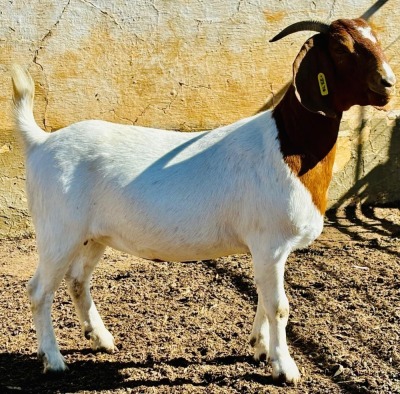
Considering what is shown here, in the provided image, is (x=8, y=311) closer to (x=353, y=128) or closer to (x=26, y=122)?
(x=26, y=122)

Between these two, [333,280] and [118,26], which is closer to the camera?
[333,280]

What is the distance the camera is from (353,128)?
24.9ft

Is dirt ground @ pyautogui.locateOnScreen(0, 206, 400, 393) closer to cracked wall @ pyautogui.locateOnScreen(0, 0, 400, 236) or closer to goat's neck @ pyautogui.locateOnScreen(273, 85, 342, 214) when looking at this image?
goat's neck @ pyautogui.locateOnScreen(273, 85, 342, 214)

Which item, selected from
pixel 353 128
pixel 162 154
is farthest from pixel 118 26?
pixel 162 154

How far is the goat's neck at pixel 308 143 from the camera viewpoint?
4.05 metres

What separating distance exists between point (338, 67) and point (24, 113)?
1871 millimetres

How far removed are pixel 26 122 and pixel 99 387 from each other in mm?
1605

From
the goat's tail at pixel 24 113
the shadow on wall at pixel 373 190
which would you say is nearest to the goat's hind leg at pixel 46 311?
the goat's tail at pixel 24 113

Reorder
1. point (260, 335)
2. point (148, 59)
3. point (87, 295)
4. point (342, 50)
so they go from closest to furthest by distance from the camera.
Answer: point (342, 50)
point (260, 335)
point (87, 295)
point (148, 59)

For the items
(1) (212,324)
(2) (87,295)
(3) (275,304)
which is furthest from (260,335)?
(2) (87,295)

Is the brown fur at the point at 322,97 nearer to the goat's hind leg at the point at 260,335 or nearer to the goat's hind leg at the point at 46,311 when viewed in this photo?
the goat's hind leg at the point at 260,335

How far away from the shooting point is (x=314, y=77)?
3949 mm

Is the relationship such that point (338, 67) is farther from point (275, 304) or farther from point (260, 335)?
point (260, 335)

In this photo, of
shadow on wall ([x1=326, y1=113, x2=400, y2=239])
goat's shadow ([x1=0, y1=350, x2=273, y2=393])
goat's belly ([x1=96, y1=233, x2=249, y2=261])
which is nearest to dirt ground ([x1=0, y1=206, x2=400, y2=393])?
goat's shadow ([x1=0, y1=350, x2=273, y2=393])
